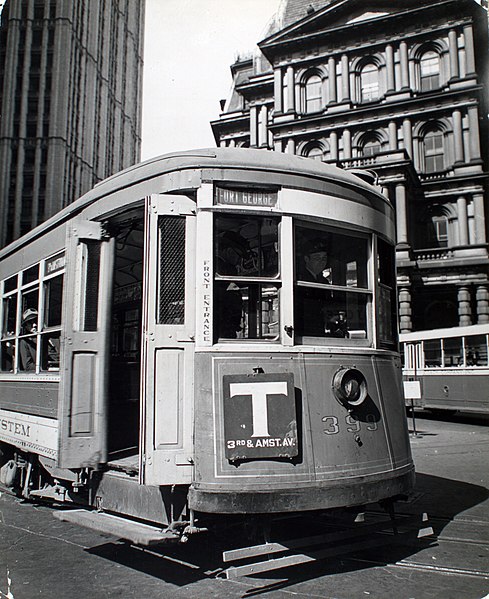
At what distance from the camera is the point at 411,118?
29.6 meters

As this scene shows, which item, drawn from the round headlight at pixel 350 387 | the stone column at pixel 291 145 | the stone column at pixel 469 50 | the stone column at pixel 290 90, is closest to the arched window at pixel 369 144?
Answer: the stone column at pixel 291 145

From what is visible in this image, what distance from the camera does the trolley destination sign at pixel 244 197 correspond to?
4180 millimetres

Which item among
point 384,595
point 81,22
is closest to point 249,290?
point 384,595

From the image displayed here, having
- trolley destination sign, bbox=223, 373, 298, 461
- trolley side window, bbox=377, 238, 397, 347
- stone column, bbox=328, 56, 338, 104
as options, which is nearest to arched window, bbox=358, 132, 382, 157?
stone column, bbox=328, 56, 338, 104

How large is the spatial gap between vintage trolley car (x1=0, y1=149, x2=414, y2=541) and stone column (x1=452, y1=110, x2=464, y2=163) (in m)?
26.4

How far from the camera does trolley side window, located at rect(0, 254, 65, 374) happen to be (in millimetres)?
5543

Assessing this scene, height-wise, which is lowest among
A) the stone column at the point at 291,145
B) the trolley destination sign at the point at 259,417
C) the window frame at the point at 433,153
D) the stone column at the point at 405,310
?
the trolley destination sign at the point at 259,417

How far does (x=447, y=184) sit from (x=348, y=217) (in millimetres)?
26801

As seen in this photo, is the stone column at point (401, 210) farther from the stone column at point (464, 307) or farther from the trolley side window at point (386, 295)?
the trolley side window at point (386, 295)

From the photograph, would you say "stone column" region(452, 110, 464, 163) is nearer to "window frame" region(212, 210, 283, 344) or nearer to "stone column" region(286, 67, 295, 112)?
"stone column" region(286, 67, 295, 112)

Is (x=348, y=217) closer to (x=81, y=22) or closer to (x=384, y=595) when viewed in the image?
(x=384, y=595)

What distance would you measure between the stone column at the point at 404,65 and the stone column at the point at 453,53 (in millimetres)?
2098

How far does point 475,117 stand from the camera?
28531 millimetres

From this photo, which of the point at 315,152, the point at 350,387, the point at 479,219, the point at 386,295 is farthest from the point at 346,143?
the point at 350,387
